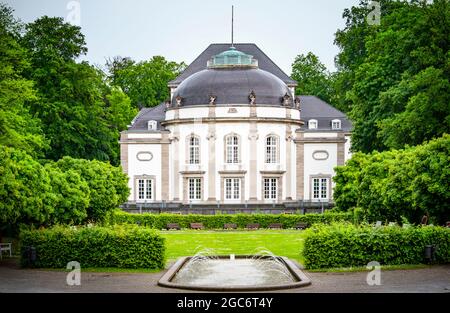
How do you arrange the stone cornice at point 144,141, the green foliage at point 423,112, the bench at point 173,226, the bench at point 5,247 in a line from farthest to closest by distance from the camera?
the stone cornice at point 144,141 → the bench at point 173,226 → the green foliage at point 423,112 → the bench at point 5,247

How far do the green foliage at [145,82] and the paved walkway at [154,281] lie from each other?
203ft

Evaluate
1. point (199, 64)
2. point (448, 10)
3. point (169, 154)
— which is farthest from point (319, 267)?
point (199, 64)

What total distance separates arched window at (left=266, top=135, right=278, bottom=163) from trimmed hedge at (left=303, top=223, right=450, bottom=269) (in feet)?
135

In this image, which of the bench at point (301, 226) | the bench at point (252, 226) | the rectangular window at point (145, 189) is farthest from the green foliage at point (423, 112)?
the rectangular window at point (145, 189)

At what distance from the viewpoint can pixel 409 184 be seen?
33.7 meters

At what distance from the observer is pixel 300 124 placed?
70.1 m

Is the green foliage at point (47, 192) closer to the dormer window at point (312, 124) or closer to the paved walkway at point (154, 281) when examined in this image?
the paved walkway at point (154, 281)

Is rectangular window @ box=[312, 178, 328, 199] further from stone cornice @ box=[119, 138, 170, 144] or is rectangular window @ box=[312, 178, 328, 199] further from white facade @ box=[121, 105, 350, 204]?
stone cornice @ box=[119, 138, 170, 144]

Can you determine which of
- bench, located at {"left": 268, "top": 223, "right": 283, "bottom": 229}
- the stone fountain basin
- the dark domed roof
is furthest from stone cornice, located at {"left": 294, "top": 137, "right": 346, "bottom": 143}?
the stone fountain basin

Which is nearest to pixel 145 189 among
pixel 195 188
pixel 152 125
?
pixel 195 188

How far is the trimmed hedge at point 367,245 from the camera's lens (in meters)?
27.1
